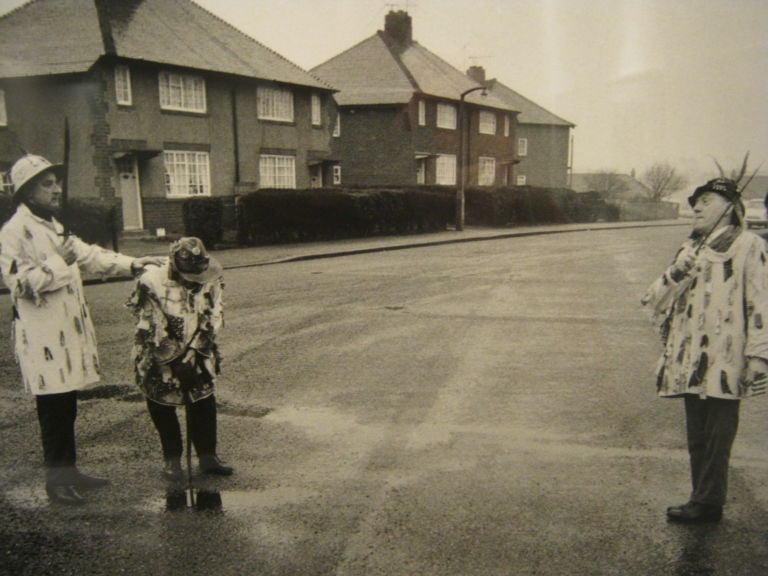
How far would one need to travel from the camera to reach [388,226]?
25.4 metres

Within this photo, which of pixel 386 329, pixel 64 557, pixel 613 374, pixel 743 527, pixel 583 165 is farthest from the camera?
pixel 583 165

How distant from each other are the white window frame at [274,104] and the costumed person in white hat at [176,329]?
83.7 ft

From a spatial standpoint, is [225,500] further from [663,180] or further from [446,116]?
[663,180]

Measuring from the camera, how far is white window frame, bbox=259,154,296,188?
28.9 m

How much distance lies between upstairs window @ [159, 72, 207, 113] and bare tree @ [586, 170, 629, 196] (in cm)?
4548

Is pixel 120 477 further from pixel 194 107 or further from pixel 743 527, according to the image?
pixel 194 107

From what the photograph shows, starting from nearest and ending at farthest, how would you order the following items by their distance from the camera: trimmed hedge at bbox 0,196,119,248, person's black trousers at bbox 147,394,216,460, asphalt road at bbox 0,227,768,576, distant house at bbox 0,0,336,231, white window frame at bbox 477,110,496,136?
asphalt road at bbox 0,227,768,576, person's black trousers at bbox 147,394,216,460, trimmed hedge at bbox 0,196,119,248, distant house at bbox 0,0,336,231, white window frame at bbox 477,110,496,136

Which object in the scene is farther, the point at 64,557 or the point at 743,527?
the point at 743,527

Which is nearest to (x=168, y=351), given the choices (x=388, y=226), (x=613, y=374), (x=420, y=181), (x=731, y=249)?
(x=731, y=249)

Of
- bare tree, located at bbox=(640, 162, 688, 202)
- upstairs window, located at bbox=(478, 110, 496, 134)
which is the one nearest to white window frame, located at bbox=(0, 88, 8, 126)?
A: upstairs window, located at bbox=(478, 110, 496, 134)

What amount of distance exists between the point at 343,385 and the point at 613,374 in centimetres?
275

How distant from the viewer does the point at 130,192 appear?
2378 cm

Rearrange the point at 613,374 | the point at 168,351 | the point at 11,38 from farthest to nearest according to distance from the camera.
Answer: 1. the point at 11,38
2. the point at 613,374
3. the point at 168,351

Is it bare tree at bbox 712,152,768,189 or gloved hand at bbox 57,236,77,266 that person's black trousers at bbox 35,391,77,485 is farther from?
bare tree at bbox 712,152,768,189
